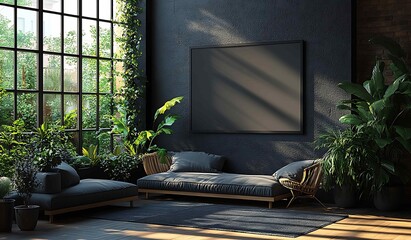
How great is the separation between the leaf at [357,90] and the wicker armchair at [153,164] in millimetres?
3121

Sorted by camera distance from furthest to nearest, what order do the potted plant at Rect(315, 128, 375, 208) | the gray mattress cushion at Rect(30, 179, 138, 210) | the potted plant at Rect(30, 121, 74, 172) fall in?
the potted plant at Rect(315, 128, 375, 208), the potted plant at Rect(30, 121, 74, 172), the gray mattress cushion at Rect(30, 179, 138, 210)

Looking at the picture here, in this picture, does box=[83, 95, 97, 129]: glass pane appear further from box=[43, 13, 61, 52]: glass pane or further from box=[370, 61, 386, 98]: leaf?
box=[370, 61, 386, 98]: leaf

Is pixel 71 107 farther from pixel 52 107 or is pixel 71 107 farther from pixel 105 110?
pixel 105 110

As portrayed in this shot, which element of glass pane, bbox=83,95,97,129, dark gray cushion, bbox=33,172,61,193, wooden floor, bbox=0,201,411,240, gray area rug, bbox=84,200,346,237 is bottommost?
wooden floor, bbox=0,201,411,240

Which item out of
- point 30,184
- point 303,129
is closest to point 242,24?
point 303,129

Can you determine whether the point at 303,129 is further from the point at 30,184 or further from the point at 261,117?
the point at 30,184

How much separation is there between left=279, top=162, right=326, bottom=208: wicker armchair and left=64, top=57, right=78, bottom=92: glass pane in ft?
11.1

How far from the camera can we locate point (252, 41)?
10.1 metres

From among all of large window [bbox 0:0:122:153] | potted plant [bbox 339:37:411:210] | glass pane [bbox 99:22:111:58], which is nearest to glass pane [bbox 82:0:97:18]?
large window [bbox 0:0:122:153]

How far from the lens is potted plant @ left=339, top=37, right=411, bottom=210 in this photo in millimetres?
8461

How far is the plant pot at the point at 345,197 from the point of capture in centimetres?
891

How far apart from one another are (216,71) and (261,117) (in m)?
1.07

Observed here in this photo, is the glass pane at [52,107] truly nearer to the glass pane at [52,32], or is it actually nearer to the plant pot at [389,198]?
the glass pane at [52,32]

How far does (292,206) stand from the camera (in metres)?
9.16
